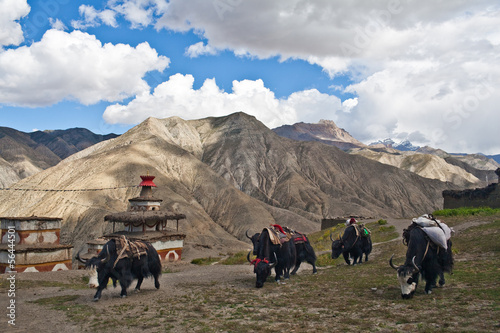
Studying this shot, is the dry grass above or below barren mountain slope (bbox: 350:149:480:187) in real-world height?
below

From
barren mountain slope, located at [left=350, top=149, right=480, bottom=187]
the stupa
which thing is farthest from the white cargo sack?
barren mountain slope, located at [left=350, top=149, right=480, bottom=187]

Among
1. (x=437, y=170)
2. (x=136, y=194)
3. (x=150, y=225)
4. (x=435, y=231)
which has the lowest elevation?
(x=150, y=225)

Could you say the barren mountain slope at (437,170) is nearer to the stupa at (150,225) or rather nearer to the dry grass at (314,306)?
the stupa at (150,225)

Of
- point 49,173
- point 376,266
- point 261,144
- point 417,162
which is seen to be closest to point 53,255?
point 376,266

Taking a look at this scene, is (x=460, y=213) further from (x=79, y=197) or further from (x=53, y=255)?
(x=79, y=197)

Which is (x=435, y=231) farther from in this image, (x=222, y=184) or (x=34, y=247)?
(x=222, y=184)

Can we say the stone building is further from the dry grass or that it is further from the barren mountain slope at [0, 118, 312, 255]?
the barren mountain slope at [0, 118, 312, 255]

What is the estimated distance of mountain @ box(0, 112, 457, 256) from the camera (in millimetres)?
78062

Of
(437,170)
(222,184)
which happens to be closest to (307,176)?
(222,184)

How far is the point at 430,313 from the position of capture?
8953mm

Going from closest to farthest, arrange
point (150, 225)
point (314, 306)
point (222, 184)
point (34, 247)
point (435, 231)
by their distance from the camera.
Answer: point (314, 306)
point (435, 231)
point (34, 247)
point (150, 225)
point (222, 184)

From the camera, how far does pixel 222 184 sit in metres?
101

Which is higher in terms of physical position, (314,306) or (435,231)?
(435,231)

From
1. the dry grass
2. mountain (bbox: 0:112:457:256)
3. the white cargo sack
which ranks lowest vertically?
the dry grass
